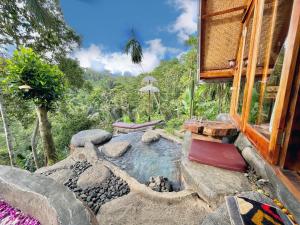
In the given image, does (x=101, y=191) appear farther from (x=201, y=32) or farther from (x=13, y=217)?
(x=201, y=32)

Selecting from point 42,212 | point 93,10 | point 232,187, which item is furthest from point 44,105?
point 93,10

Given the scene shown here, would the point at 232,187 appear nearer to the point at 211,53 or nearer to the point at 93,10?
the point at 211,53

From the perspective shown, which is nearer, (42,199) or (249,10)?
(42,199)

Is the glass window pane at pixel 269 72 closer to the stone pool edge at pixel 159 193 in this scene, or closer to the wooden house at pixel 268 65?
the wooden house at pixel 268 65

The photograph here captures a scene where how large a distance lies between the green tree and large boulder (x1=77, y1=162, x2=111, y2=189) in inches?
85.3

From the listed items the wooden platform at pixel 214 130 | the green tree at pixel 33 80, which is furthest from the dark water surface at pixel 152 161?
the green tree at pixel 33 80

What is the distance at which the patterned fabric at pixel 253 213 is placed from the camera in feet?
2.72

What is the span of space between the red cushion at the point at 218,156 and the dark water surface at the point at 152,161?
0.73 metres

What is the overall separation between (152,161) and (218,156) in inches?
66.5

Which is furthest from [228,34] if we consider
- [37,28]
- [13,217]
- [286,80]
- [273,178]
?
[37,28]

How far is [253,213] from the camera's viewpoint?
0.88m

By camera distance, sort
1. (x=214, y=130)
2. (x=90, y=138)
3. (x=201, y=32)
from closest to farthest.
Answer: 1. (x=214, y=130)
2. (x=201, y=32)
3. (x=90, y=138)

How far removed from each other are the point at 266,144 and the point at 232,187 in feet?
1.70

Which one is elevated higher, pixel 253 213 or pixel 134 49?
pixel 134 49
